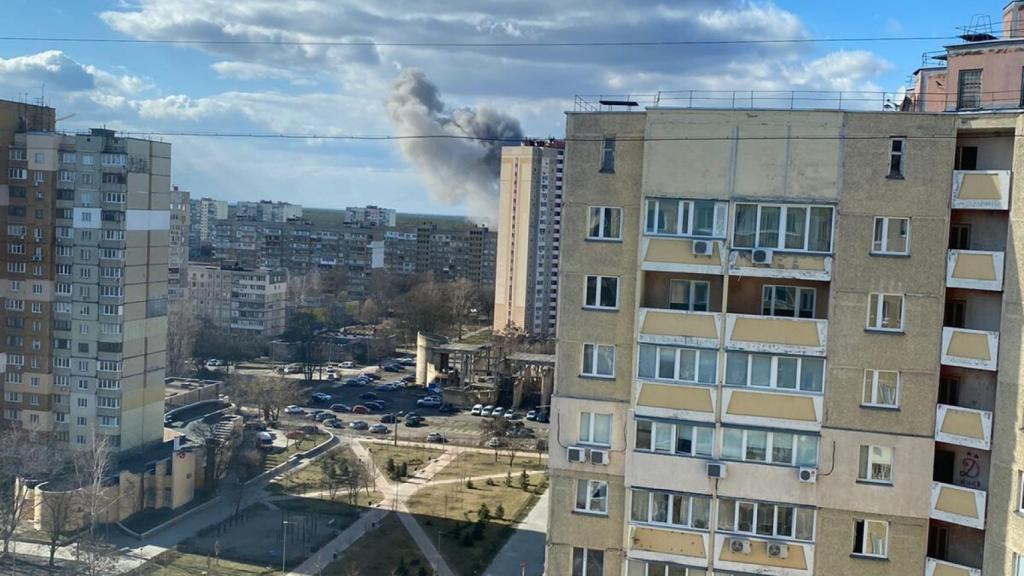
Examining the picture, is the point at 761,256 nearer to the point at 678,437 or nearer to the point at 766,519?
the point at 678,437

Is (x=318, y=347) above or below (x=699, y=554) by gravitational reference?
below

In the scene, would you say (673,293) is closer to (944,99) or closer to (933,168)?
(933,168)

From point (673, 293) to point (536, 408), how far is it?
24.5 metres

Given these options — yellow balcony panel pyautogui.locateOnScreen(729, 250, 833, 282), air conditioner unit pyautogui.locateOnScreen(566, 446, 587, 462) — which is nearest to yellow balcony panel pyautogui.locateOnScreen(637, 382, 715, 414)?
air conditioner unit pyautogui.locateOnScreen(566, 446, 587, 462)

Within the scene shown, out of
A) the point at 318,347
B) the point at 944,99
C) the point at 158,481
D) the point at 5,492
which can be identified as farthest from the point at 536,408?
the point at 944,99

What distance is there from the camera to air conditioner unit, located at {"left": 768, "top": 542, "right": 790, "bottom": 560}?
5062 millimetres

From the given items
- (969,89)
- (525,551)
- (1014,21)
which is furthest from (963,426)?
(525,551)

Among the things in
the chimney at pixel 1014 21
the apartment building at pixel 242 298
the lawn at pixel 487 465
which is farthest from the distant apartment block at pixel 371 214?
the chimney at pixel 1014 21

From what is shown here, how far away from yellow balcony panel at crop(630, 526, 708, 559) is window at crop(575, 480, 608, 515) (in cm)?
23

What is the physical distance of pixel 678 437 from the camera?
5148mm

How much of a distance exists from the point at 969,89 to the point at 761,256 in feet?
6.24

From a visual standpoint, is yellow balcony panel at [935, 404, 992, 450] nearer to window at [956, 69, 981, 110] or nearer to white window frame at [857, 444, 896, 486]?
white window frame at [857, 444, 896, 486]

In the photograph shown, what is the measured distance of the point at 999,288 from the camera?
185 inches

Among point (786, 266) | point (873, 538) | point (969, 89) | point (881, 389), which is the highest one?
point (969, 89)
